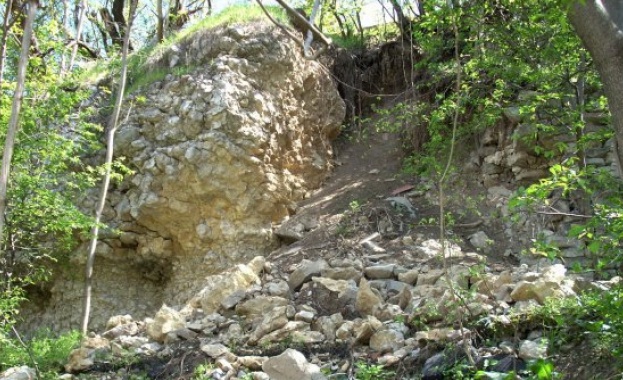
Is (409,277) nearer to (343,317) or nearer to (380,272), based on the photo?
(380,272)

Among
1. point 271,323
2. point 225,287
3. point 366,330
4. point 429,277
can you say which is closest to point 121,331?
point 225,287

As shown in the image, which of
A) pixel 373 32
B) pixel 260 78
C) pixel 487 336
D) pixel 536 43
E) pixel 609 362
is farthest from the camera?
pixel 373 32

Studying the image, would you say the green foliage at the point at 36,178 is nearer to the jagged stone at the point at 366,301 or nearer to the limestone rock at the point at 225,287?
the limestone rock at the point at 225,287

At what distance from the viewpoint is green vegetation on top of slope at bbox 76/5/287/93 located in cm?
965

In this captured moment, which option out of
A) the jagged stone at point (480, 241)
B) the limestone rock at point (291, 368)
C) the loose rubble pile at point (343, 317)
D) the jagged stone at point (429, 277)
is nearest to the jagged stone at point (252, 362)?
the loose rubble pile at point (343, 317)

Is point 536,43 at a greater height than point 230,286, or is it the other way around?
point 536,43

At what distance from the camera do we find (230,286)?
6137 millimetres

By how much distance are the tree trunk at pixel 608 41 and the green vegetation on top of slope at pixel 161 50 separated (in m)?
7.42

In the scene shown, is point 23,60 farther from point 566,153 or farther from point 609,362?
point 566,153

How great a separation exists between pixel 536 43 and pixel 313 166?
4682 millimetres

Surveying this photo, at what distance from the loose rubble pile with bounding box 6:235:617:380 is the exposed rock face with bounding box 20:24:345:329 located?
1.98 metres

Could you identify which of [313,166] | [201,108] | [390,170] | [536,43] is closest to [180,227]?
[201,108]

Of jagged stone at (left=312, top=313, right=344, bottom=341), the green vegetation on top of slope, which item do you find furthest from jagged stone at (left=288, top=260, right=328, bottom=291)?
the green vegetation on top of slope

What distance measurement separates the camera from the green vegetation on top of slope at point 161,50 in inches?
380
